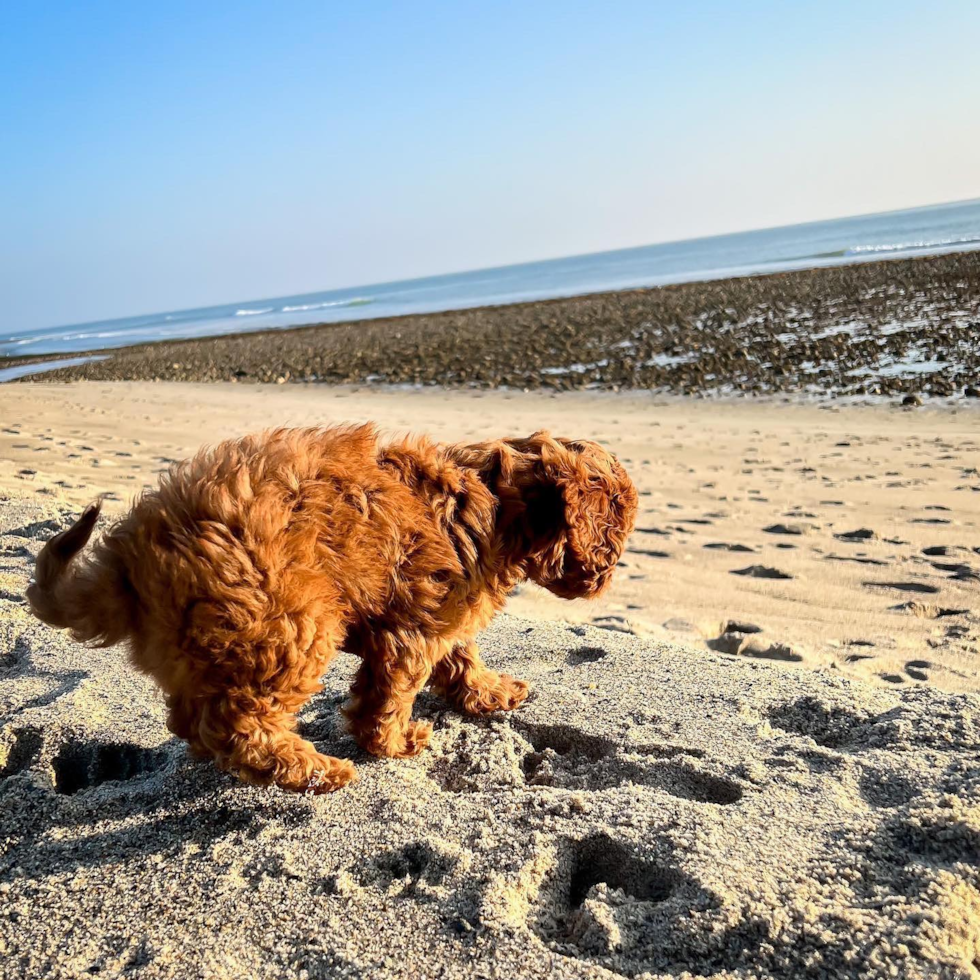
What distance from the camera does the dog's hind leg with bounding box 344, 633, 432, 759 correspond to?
3.10m

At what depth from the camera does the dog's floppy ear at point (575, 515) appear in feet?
11.2

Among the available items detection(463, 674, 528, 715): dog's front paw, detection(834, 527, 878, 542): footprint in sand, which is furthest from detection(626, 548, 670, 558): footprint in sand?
detection(463, 674, 528, 715): dog's front paw

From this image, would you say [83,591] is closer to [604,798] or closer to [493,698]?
[493,698]

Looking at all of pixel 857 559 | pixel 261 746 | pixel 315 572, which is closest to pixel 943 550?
pixel 857 559

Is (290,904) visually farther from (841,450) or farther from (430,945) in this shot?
(841,450)

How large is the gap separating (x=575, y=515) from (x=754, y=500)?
4563mm

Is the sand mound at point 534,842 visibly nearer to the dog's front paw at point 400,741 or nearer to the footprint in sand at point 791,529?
the dog's front paw at point 400,741

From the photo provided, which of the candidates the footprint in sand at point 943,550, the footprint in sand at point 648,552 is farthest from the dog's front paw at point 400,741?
the footprint in sand at point 943,550

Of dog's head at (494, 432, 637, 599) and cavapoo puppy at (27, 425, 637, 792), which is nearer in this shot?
cavapoo puppy at (27, 425, 637, 792)

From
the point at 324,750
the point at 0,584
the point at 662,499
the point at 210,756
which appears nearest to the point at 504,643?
the point at 324,750

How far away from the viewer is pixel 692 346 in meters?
19.1

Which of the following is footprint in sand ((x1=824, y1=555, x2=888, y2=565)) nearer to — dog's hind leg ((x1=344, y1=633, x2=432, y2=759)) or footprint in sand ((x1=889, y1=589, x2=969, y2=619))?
footprint in sand ((x1=889, y1=589, x2=969, y2=619))

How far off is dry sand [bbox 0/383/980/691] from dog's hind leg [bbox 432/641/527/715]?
4.04 feet

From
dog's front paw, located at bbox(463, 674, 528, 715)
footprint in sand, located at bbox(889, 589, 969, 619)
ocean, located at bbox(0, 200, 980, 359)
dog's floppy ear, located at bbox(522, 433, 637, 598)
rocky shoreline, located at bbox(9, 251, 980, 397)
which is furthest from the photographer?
ocean, located at bbox(0, 200, 980, 359)
